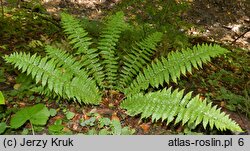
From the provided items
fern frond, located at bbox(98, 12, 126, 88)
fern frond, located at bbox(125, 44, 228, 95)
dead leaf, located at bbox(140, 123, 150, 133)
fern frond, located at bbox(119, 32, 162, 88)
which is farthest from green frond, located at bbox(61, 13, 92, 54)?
dead leaf, located at bbox(140, 123, 150, 133)

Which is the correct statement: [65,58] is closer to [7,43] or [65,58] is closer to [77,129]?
[77,129]

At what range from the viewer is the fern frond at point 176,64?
3749 millimetres

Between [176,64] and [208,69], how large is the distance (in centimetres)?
151

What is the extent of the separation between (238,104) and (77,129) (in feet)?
7.09

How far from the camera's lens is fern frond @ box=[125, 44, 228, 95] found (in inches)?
148

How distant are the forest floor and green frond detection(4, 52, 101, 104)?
229 millimetres

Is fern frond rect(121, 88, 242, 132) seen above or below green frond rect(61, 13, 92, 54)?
below

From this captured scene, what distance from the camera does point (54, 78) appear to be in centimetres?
366

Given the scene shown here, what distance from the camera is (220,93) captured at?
14.3ft

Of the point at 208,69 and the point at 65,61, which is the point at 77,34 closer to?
the point at 65,61

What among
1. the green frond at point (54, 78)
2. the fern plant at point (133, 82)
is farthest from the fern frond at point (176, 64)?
the green frond at point (54, 78)

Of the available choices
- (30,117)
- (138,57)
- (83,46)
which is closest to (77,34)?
(83,46)

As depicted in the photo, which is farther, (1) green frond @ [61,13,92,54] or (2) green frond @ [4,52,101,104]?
(1) green frond @ [61,13,92,54]

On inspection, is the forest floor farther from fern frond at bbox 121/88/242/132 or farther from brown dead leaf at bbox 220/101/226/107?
fern frond at bbox 121/88/242/132
